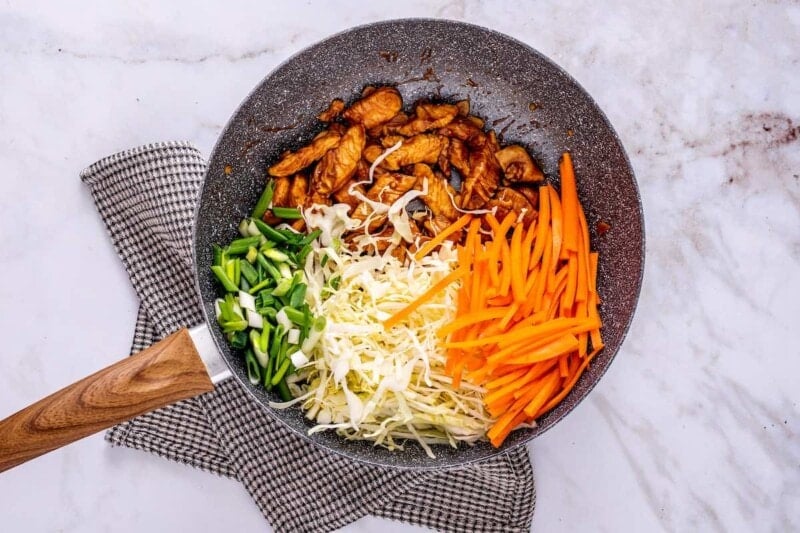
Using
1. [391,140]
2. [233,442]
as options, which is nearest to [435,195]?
[391,140]

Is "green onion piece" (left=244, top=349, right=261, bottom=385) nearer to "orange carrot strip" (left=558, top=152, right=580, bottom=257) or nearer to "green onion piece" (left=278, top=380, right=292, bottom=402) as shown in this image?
"green onion piece" (left=278, top=380, right=292, bottom=402)

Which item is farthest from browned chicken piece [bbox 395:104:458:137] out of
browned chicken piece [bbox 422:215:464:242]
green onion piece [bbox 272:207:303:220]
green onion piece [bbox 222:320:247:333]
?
green onion piece [bbox 222:320:247:333]

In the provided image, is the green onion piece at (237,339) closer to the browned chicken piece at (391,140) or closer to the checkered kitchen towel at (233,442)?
the checkered kitchen towel at (233,442)

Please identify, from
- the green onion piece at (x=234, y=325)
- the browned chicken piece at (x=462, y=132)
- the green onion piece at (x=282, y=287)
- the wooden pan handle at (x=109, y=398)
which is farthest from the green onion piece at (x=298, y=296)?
the browned chicken piece at (x=462, y=132)

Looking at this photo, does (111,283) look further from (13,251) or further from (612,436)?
(612,436)

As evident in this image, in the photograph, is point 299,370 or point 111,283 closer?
point 299,370

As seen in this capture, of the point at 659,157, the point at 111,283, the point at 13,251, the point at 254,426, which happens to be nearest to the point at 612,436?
the point at 659,157
